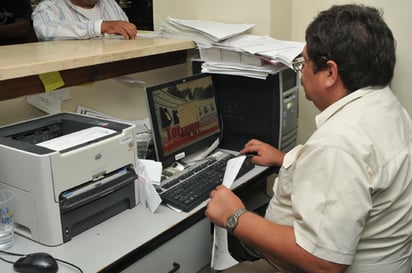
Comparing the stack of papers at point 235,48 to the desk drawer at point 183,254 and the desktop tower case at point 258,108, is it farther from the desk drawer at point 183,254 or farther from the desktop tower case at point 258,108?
the desk drawer at point 183,254

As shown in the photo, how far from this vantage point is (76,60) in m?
1.46

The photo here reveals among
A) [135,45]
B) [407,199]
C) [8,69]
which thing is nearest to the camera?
[407,199]

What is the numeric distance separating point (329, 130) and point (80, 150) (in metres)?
0.65

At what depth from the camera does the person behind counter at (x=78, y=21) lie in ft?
6.88

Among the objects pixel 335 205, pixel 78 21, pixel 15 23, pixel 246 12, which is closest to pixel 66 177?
pixel 335 205

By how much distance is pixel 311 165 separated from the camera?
106 centimetres

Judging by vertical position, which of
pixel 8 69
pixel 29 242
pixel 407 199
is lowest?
pixel 29 242

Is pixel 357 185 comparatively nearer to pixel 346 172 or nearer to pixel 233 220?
pixel 346 172

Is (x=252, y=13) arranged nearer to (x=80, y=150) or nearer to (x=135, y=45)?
(x=135, y=45)

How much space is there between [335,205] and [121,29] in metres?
1.41

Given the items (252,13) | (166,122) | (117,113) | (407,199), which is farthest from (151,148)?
(407,199)

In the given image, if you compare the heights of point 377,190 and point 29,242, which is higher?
point 377,190

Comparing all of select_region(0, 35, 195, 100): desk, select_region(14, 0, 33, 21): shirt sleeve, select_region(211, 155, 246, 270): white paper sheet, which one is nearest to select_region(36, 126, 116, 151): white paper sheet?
select_region(0, 35, 195, 100): desk

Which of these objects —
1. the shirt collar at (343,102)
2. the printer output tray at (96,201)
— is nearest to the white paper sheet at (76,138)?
the printer output tray at (96,201)
